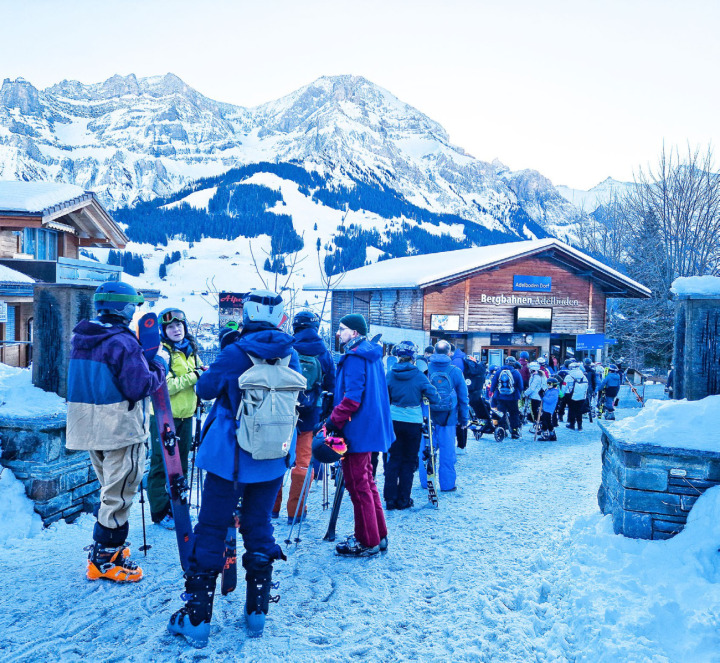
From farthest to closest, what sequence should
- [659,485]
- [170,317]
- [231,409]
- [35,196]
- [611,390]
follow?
[35,196] < [611,390] < [170,317] < [659,485] < [231,409]

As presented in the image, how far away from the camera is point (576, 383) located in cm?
1089

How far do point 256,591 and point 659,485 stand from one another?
2.92 meters

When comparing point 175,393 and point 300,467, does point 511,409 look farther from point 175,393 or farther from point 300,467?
point 175,393

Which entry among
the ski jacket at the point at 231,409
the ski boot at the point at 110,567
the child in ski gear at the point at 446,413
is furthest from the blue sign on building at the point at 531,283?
the ski boot at the point at 110,567

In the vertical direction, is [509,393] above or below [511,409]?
above

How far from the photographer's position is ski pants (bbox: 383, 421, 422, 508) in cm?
515

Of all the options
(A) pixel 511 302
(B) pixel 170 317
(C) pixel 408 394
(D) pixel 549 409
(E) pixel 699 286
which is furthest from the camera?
(A) pixel 511 302

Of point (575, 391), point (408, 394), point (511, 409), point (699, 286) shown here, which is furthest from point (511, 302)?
point (699, 286)

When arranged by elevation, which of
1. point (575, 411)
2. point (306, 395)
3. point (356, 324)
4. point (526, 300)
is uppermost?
point (526, 300)

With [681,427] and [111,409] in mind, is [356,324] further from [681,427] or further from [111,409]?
[681,427]

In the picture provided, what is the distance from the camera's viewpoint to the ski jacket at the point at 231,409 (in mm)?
2641

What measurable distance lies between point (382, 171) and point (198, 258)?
73.0 m

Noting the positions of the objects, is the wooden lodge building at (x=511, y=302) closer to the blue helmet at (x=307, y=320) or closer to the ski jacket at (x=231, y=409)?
the blue helmet at (x=307, y=320)

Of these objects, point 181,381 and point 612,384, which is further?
point 612,384
